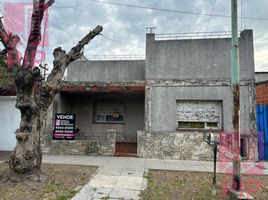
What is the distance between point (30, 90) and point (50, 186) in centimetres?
252

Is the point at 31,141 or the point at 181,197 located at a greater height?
the point at 31,141

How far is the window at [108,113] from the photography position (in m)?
11.5

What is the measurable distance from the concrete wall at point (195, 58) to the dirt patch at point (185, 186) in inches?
172

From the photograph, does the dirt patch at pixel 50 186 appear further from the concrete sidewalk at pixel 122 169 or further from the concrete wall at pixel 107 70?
the concrete wall at pixel 107 70

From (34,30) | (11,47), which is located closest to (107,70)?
(34,30)

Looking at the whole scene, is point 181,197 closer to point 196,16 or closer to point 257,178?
point 257,178

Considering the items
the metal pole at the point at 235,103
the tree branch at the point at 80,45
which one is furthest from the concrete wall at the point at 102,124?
the metal pole at the point at 235,103

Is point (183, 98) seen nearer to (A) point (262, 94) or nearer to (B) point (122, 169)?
(B) point (122, 169)

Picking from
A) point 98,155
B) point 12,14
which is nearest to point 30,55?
point 12,14

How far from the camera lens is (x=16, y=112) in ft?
32.2

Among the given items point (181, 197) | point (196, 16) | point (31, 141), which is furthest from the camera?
point (196, 16)

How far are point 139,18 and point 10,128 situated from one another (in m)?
8.55

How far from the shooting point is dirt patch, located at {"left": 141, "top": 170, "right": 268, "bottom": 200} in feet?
14.2

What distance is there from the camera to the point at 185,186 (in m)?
4.95
